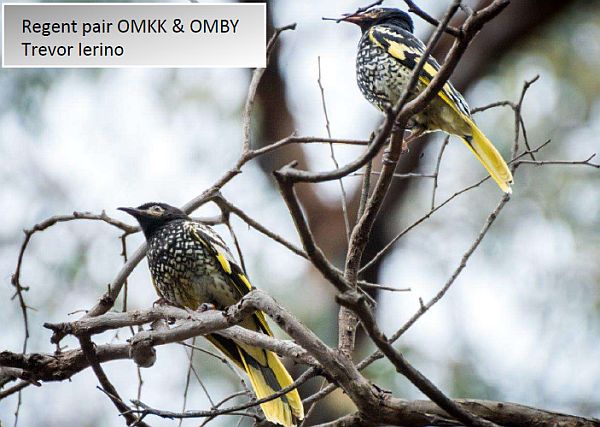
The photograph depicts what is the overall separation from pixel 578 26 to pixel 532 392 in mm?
2128

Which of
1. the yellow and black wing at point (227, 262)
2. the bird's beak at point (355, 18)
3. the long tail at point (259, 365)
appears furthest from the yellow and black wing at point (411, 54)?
the long tail at point (259, 365)

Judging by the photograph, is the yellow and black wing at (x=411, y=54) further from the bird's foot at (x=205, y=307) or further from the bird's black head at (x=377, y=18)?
the bird's foot at (x=205, y=307)

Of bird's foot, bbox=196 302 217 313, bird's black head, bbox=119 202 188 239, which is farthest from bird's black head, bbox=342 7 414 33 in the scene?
bird's foot, bbox=196 302 217 313

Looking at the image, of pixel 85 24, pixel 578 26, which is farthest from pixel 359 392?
pixel 578 26

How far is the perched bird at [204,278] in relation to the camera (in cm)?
246

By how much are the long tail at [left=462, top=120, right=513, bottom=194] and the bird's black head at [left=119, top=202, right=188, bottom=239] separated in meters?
0.94

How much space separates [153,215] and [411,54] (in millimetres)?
974

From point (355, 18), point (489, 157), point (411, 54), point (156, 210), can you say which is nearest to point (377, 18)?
point (355, 18)

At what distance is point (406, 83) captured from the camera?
98.7 inches

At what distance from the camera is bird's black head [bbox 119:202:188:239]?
108 inches

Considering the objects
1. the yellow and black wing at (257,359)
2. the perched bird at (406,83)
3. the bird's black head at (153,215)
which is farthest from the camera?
the bird's black head at (153,215)

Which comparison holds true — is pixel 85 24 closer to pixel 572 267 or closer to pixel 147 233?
pixel 147 233

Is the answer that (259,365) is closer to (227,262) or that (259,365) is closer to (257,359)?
(257,359)

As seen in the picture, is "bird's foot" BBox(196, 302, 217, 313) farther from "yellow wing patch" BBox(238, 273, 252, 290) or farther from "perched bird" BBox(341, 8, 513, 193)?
"perched bird" BBox(341, 8, 513, 193)
